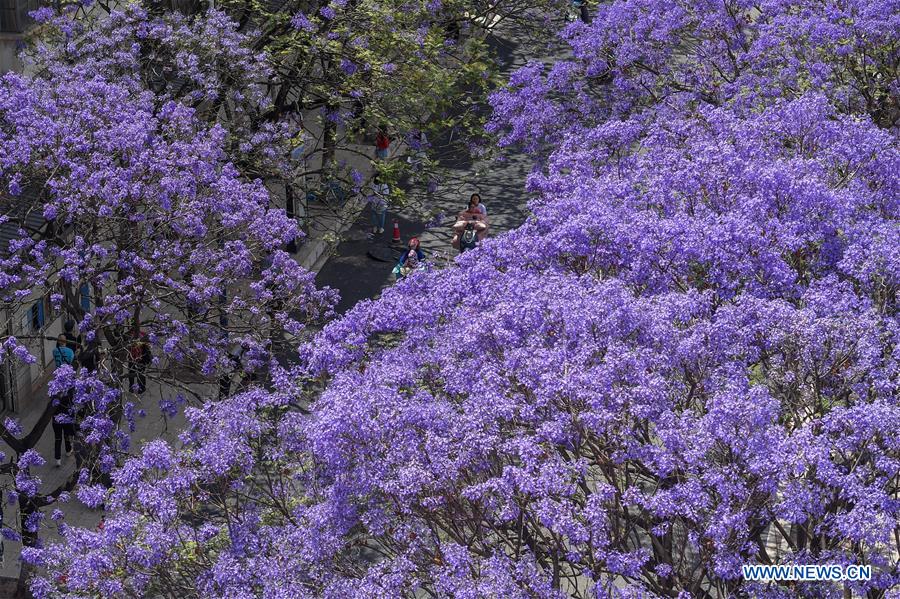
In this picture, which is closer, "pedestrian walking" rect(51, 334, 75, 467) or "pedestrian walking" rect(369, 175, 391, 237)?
"pedestrian walking" rect(51, 334, 75, 467)

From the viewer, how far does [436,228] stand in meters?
31.0

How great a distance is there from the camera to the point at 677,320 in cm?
1527

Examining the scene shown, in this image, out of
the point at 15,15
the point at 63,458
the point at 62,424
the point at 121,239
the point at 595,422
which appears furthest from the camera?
the point at 63,458

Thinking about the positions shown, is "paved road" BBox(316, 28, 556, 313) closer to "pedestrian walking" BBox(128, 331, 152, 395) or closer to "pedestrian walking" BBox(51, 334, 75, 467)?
"pedestrian walking" BBox(51, 334, 75, 467)

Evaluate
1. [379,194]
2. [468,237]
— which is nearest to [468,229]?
[468,237]

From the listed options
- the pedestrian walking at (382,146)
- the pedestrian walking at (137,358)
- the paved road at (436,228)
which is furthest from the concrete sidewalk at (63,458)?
the pedestrian walking at (382,146)

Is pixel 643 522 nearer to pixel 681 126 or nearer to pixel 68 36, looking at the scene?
pixel 681 126

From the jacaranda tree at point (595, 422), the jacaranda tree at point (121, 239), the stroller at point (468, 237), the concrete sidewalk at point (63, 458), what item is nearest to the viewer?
the jacaranda tree at point (595, 422)

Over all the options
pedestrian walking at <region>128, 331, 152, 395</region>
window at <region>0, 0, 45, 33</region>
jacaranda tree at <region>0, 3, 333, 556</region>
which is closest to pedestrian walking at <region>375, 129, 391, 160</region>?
window at <region>0, 0, 45, 33</region>

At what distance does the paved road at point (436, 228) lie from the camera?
94.0 feet

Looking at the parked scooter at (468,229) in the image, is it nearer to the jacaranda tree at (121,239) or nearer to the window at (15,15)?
the jacaranda tree at (121,239)

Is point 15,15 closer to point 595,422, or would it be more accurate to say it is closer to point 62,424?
point 62,424

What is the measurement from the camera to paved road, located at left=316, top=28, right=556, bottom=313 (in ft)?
94.0

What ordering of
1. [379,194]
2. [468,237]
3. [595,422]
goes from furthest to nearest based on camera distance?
[468,237]
[379,194]
[595,422]
